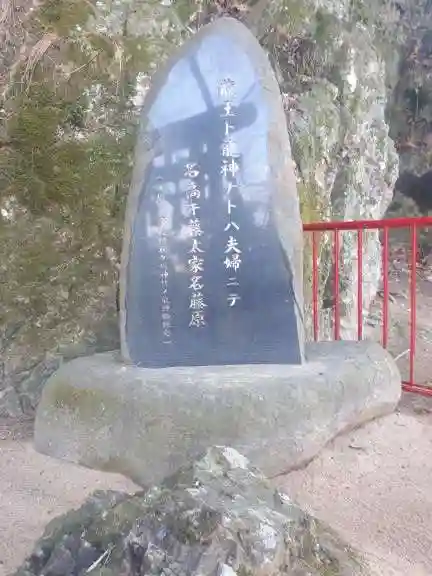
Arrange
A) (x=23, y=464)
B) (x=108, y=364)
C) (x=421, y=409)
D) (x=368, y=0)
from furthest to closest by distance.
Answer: (x=368, y=0), (x=421, y=409), (x=108, y=364), (x=23, y=464)

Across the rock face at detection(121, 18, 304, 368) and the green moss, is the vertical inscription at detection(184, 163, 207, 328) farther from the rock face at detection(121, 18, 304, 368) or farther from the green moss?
the green moss

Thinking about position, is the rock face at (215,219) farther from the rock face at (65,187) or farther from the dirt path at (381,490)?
the rock face at (65,187)

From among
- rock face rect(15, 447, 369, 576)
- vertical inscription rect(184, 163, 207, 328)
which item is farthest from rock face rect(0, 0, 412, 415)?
rock face rect(15, 447, 369, 576)

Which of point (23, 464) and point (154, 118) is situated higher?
point (154, 118)

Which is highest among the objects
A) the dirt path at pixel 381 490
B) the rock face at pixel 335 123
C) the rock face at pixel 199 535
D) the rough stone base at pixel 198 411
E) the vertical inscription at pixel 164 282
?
the rock face at pixel 335 123

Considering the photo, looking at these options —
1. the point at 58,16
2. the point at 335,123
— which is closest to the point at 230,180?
the point at 58,16

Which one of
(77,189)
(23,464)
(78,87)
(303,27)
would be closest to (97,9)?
(78,87)

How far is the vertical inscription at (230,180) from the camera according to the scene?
284 centimetres

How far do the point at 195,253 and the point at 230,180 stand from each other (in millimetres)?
382

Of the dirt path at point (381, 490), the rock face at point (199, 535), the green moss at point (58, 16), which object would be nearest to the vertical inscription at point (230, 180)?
the dirt path at point (381, 490)

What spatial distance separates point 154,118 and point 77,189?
803mm

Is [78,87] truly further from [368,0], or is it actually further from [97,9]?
[368,0]

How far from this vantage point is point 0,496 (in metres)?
2.45

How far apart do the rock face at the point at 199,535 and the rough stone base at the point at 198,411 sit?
3.45 feet
